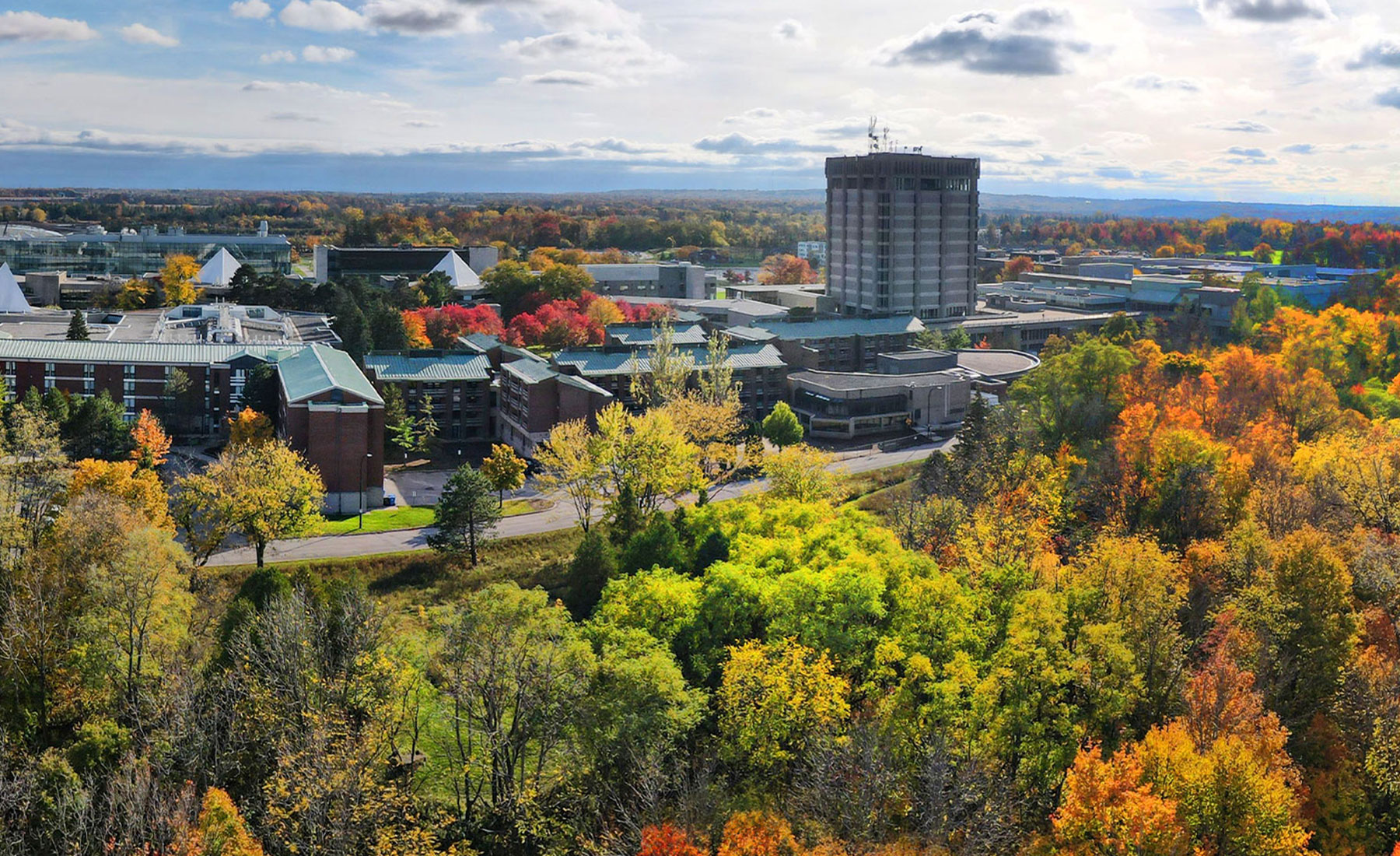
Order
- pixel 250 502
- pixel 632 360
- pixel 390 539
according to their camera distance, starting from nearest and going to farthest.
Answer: pixel 250 502
pixel 390 539
pixel 632 360

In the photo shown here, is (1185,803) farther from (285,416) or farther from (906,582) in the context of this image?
(285,416)

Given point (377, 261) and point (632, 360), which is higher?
point (377, 261)

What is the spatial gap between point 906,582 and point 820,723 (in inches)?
302

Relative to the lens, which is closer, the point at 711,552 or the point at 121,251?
the point at 711,552

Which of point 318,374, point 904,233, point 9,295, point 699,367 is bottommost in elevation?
point 699,367

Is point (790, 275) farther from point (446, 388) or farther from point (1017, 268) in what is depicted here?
point (446, 388)

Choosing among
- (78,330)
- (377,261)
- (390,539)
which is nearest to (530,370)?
(390,539)

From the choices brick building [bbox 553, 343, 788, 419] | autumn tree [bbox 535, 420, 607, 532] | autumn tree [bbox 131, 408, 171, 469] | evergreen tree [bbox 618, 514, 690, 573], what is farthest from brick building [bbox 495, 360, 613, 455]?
evergreen tree [bbox 618, 514, 690, 573]

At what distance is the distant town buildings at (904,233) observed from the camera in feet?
347

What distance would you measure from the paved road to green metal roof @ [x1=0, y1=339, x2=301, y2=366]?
1612cm

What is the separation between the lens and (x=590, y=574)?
45.5 metres

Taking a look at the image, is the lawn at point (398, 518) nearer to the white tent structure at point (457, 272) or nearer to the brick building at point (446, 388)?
the brick building at point (446, 388)

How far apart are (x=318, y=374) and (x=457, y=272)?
211ft

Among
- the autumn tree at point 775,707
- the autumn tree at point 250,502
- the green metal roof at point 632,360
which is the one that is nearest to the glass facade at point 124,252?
the green metal roof at point 632,360
